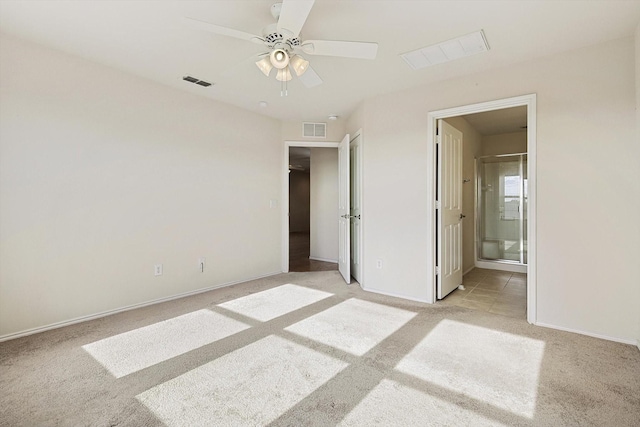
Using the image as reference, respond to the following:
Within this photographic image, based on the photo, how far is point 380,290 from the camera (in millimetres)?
3752

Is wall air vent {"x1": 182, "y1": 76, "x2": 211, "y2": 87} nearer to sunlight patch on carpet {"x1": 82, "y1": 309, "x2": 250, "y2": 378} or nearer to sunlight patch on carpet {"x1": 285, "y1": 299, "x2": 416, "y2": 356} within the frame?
sunlight patch on carpet {"x1": 82, "y1": 309, "x2": 250, "y2": 378}

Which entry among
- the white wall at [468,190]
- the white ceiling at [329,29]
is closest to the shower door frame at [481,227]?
the white wall at [468,190]

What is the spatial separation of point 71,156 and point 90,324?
151 cm

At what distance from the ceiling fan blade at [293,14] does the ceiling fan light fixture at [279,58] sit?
0.65ft

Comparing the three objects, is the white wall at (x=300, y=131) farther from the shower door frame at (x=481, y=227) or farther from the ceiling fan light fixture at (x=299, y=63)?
the ceiling fan light fixture at (x=299, y=63)

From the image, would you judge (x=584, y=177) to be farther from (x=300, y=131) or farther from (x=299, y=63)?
(x=300, y=131)

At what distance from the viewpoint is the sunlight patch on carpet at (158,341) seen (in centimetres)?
210

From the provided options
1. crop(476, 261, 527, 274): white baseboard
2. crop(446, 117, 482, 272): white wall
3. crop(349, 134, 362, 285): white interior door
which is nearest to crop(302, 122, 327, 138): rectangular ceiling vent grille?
crop(349, 134, 362, 285): white interior door

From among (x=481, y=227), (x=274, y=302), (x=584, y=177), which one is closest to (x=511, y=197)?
(x=481, y=227)

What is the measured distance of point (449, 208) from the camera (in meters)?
3.64

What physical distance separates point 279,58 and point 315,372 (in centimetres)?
210

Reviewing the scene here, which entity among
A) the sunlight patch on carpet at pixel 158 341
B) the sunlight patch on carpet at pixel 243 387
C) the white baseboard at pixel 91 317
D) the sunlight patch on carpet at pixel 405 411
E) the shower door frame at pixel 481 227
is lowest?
the sunlight patch on carpet at pixel 405 411

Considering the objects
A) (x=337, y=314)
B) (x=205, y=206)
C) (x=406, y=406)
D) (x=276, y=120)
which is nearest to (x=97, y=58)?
(x=205, y=206)

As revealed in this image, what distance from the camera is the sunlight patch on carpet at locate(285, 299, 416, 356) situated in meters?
2.39
